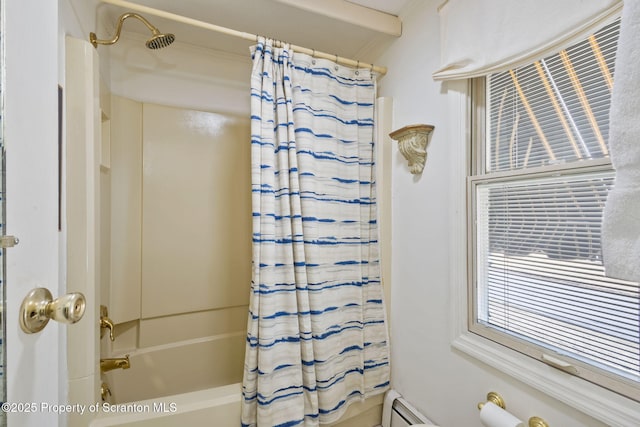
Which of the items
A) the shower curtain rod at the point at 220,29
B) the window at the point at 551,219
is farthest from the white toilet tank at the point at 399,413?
the shower curtain rod at the point at 220,29

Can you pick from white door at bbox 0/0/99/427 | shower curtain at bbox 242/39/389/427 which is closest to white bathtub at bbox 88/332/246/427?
shower curtain at bbox 242/39/389/427

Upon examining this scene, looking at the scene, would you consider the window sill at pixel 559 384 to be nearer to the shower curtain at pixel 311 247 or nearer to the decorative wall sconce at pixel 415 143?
the shower curtain at pixel 311 247

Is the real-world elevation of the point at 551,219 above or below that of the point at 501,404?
above

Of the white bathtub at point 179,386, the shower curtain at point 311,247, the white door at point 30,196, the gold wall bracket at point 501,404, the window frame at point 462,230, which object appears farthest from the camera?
the shower curtain at point 311,247

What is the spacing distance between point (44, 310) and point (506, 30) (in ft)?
4.70

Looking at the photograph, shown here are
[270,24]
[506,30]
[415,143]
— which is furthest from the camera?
[270,24]

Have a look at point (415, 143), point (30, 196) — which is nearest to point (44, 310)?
A: point (30, 196)

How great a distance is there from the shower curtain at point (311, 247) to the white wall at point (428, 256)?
13 cm

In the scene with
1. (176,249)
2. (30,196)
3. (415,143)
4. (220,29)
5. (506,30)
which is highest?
(220,29)

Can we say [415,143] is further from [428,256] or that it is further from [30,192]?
[30,192]

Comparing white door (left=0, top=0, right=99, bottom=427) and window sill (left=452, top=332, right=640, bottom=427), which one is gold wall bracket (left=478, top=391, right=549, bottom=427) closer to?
window sill (left=452, top=332, right=640, bottom=427)

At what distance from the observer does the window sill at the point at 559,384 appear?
2.35 feet

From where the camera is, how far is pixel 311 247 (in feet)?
4.35

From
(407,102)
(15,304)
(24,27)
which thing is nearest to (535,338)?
(407,102)
